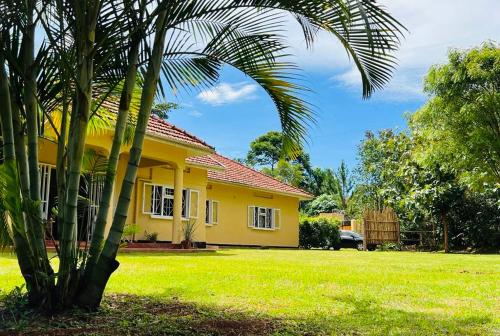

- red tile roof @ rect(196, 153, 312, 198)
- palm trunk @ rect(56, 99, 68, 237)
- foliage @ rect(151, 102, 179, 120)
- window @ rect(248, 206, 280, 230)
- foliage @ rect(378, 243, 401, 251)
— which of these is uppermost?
foliage @ rect(151, 102, 179, 120)

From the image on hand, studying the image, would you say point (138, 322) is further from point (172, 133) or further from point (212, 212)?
point (212, 212)

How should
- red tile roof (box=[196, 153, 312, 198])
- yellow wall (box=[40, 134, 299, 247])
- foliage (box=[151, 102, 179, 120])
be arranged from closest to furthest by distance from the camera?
yellow wall (box=[40, 134, 299, 247]) < red tile roof (box=[196, 153, 312, 198]) < foliage (box=[151, 102, 179, 120])

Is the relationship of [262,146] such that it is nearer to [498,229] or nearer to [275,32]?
[498,229]

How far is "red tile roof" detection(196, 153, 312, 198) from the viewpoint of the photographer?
2102cm

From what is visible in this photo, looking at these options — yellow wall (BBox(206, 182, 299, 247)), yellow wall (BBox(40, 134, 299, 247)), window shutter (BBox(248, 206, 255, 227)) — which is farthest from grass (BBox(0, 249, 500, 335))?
window shutter (BBox(248, 206, 255, 227))

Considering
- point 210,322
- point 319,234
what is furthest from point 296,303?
point 319,234

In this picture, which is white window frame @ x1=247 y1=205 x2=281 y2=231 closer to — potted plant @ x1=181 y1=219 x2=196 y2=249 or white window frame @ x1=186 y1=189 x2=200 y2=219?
white window frame @ x1=186 y1=189 x2=200 y2=219

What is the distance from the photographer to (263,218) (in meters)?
23.8

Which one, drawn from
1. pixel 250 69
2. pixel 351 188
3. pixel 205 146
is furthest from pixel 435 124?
pixel 351 188

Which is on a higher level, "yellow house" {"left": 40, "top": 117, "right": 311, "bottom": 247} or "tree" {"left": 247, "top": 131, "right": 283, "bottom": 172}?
"tree" {"left": 247, "top": 131, "right": 283, "bottom": 172}

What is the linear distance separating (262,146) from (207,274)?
44.6 meters

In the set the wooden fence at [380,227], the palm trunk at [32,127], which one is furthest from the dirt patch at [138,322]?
the wooden fence at [380,227]

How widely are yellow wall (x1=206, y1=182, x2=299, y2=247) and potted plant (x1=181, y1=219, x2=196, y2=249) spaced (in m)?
3.70

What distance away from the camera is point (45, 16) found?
4.21m
